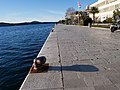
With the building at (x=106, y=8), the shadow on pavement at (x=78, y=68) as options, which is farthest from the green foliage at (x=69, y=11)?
the shadow on pavement at (x=78, y=68)

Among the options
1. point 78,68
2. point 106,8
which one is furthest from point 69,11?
point 78,68

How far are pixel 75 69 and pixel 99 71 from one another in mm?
810

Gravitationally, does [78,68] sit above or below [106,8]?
below

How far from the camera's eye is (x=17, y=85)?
7.36 m

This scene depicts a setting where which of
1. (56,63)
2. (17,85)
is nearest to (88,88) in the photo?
(56,63)

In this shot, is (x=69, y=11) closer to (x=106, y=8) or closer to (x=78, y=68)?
(x=106, y=8)

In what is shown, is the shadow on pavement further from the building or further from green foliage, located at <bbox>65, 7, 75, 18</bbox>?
green foliage, located at <bbox>65, 7, 75, 18</bbox>

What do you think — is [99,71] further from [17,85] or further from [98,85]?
[17,85]

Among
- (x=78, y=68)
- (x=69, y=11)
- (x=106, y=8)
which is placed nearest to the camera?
(x=78, y=68)

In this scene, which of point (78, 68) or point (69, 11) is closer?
point (78, 68)

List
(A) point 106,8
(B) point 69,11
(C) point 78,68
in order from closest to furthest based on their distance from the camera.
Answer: (C) point 78,68, (A) point 106,8, (B) point 69,11

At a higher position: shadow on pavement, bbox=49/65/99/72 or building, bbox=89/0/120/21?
building, bbox=89/0/120/21

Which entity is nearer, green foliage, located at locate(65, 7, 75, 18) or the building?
the building

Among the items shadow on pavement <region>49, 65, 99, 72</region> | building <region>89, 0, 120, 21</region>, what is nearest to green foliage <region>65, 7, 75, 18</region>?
building <region>89, 0, 120, 21</region>
